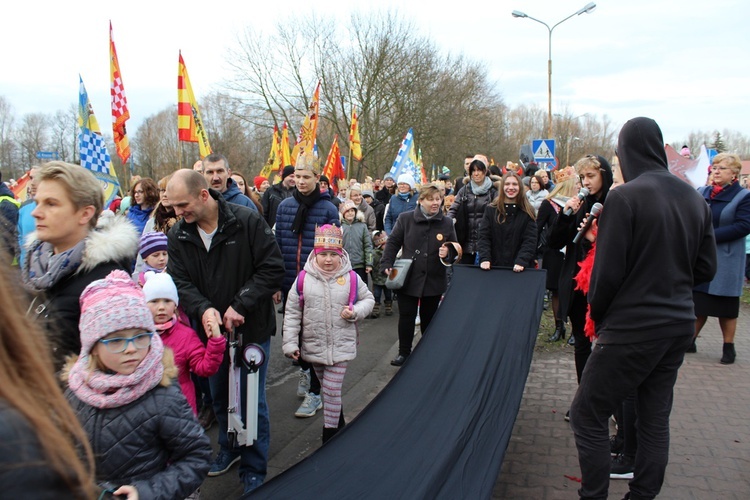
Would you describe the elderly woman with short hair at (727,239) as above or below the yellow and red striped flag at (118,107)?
below

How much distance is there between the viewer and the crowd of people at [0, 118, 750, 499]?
2129mm

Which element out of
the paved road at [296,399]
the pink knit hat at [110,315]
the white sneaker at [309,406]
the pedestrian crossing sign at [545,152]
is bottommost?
the paved road at [296,399]

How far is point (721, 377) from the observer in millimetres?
6121

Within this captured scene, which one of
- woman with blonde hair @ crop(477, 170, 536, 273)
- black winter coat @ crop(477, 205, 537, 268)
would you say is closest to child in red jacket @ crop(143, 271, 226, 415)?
woman with blonde hair @ crop(477, 170, 536, 273)

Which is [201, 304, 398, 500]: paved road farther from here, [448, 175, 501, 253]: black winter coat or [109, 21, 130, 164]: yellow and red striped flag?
[109, 21, 130, 164]: yellow and red striped flag

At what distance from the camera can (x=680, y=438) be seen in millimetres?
4617

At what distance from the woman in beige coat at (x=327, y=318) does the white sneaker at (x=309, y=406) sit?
77 centimetres

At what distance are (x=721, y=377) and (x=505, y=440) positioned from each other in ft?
12.6

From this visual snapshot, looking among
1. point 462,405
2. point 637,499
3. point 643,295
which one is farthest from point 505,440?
point 643,295

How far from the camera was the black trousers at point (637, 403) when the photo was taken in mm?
3115

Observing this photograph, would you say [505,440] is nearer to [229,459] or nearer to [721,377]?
[229,459]

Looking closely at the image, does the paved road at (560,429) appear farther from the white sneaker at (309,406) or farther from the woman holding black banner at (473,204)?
the woman holding black banner at (473,204)

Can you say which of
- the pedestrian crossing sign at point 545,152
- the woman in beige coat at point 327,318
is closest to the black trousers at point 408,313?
the woman in beige coat at point 327,318

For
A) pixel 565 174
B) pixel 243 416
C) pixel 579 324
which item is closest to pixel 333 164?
pixel 565 174
